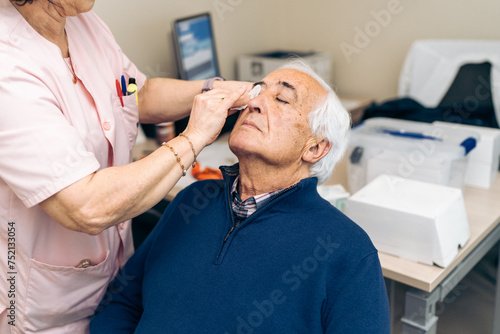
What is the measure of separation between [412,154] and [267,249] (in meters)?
0.87

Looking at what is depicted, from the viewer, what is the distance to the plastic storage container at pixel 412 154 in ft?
5.99

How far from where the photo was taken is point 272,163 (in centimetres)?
135

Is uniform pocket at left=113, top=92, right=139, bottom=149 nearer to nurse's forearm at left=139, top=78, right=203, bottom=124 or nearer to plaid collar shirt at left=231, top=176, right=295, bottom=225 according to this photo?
nurse's forearm at left=139, top=78, right=203, bottom=124

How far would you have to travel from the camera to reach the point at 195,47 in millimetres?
2588

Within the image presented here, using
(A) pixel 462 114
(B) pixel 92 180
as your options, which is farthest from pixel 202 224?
(A) pixel 462 114

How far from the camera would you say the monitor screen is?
2445mm

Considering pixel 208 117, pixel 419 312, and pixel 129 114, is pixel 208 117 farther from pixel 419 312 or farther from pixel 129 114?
pixel 419 312

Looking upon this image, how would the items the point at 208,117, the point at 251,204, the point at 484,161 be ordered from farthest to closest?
1. the point at 484,161
2. the point at 251,204
3. the point at 208,117

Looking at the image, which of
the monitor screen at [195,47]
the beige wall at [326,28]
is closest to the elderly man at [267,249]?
the monitor screen at [195,47]

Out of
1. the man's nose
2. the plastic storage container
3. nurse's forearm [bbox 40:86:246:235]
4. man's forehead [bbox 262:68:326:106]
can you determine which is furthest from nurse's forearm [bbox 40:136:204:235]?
the plastic storage container

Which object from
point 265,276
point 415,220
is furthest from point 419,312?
point 265,276

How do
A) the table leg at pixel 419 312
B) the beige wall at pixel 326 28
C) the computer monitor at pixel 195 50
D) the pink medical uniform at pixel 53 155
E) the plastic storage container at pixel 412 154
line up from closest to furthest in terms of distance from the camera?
the pink medical uniform at pixel 53 155 → the table leg at pixel 419 312 → the plastic storage container at pixel 412 154 → the computer monitor at pixel 195 50 → the beige wall at pixel 326 28

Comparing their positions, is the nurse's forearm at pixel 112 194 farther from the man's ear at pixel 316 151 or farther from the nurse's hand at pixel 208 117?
the man's ear at pixel 316 151

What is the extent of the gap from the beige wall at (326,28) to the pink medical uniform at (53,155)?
1191 millimetres
